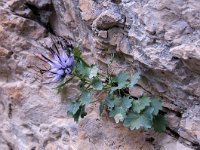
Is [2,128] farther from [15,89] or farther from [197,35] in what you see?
[197,35]

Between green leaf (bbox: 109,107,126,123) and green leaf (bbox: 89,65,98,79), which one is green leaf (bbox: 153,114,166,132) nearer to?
green leaf (bbox: 109,107,126,123)

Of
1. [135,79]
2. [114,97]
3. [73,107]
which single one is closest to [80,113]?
[73,107]

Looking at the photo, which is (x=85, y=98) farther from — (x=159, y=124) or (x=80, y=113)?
(x=159, y=124)

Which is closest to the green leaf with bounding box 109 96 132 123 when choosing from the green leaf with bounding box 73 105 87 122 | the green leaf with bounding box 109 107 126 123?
the green leaf with bounding box 109 107 126 123

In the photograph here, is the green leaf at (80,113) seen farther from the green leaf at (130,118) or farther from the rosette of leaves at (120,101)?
the green leaf at (130,118)

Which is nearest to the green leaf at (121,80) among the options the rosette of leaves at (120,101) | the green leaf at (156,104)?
the rosette of leaves at (120,101)
